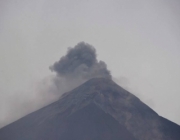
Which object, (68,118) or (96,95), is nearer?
(68,118)

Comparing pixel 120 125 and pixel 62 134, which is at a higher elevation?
pixel 62 134

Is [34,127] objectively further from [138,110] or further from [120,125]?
[138,110]

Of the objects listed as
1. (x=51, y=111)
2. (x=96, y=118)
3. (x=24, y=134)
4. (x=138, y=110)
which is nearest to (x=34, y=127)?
(x=24, y=134)

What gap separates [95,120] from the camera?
48688 mm

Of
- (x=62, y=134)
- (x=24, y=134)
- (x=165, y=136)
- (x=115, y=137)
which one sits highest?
(x=24, y=134)

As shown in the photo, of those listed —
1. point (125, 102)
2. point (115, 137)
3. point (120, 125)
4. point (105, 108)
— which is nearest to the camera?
point (115, 137)

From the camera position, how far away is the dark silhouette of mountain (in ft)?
150

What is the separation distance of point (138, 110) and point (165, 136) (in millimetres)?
7441

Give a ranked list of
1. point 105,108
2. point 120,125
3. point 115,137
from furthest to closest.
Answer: point 105,108
point 120,125
point 115,137

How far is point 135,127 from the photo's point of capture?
4903cm

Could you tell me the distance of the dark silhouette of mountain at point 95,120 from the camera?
45844 mm

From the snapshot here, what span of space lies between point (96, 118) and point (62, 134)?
6946 mm

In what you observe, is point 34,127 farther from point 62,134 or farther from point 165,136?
point 165,136

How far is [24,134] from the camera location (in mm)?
48375
